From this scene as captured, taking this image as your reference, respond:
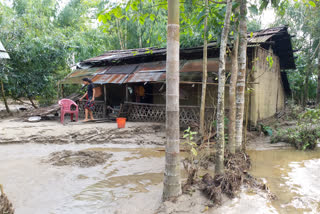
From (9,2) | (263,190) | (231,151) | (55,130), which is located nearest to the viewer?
(263,190)

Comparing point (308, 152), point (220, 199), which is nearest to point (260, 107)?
point (308, 152)

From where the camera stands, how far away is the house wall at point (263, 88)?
8500 mm

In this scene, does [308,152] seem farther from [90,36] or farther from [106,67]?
[90,36]

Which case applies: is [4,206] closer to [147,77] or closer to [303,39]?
[147,77]

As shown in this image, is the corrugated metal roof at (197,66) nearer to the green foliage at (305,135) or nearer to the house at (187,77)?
the house at (187,77)

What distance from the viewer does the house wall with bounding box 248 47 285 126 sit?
335 inches

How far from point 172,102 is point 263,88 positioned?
25.6 ft

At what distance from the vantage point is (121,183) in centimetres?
466

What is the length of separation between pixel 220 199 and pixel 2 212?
2.81m

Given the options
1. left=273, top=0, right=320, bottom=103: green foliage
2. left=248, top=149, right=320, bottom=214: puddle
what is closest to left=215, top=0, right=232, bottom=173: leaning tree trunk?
left=248, top=149, right=320, bottom=214: puddle

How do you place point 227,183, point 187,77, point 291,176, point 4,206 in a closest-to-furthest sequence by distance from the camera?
point 4,206 → point 227,183 → point 291,176 → point 187,77

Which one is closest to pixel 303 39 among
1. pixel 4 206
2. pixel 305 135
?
pixel 305 135

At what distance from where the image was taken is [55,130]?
8.07 metres

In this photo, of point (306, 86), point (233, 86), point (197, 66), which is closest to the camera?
point (233, 86)
